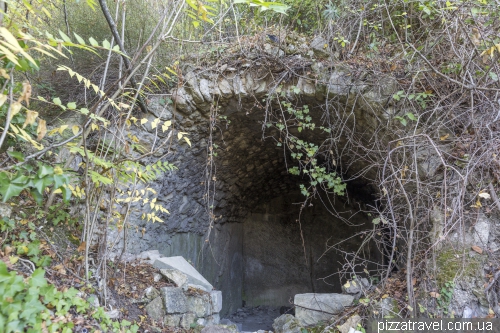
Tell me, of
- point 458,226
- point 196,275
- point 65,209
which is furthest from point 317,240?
point 65,209

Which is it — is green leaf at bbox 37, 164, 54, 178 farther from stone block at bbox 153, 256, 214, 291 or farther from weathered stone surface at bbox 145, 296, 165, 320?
stone block at bbox 153, 256, 214, 291

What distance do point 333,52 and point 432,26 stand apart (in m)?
0.91

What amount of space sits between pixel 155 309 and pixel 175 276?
1.34 ft

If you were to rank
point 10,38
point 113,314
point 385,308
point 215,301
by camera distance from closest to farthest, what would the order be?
point 10,38 < point 113,314 < point 385,308 < point 215,301

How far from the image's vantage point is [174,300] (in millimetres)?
2723

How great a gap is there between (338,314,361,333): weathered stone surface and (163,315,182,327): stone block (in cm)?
127

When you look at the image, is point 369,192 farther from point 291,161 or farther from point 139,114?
point 139,114

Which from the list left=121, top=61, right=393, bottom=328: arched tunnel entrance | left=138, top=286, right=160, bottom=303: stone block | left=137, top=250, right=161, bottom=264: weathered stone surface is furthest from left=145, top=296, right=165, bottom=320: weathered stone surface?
left=121, top=61, right=393, bottom=328: arched tunnel entrance

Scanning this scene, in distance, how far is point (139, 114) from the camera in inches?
143

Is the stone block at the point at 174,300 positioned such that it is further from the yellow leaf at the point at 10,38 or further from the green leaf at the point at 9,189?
the yellow leaf at the point at 10,38

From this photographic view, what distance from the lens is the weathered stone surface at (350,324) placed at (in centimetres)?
248

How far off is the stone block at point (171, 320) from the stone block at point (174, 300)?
4cm

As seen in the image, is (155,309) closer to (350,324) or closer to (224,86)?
(350,324)

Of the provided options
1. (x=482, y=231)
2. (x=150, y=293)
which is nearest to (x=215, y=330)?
(x=150, y=293)
